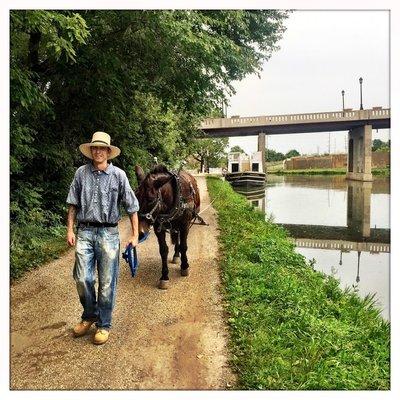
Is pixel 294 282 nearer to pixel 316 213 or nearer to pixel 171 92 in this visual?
pixel 171 92

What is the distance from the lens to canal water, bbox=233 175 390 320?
599 cm

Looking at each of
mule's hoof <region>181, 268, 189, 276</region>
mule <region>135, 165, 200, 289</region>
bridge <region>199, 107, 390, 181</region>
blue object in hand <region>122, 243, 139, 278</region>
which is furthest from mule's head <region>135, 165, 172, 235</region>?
bridge <region>199, 107, 390, 181</region>

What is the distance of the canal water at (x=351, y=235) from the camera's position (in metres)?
5.99

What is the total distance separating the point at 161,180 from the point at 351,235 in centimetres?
687

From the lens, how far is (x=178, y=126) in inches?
686

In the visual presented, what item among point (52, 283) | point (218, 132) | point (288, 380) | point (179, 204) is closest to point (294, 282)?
point (179, 204)

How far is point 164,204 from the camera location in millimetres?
4797

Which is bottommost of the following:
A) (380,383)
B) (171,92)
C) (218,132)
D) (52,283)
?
(380,383)

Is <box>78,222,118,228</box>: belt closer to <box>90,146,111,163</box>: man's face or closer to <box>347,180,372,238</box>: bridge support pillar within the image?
<box>90,146,111,163</box>: man's face

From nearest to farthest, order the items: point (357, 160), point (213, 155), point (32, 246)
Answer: point (32, 246) < point (357, 160) < point (213, 155)

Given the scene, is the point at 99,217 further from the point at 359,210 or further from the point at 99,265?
the point at 359,210

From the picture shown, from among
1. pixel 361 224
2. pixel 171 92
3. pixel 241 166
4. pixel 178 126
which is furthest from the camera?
pixel 241 166

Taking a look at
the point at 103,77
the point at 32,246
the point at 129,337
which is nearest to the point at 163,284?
the point at 129,337

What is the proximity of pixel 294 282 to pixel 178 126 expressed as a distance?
1324 centimetres
